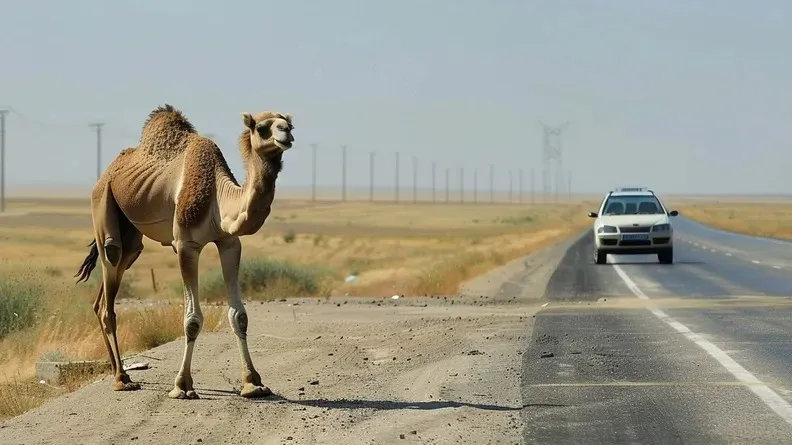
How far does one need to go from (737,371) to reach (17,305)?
12.8 metres

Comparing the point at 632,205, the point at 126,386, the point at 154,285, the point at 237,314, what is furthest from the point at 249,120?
the point at 632,205

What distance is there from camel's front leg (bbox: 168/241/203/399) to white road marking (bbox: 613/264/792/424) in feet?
15.8

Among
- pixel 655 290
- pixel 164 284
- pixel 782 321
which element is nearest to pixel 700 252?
pixel 164 284

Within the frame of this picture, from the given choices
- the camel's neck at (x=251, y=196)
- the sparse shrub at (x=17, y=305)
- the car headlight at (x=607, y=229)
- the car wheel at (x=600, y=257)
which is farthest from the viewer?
the car wheel at (x=600, y=257)

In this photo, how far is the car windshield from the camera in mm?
40344

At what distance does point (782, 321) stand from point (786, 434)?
10.9 m

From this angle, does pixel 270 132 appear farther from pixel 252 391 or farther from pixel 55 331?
pixel 55 331

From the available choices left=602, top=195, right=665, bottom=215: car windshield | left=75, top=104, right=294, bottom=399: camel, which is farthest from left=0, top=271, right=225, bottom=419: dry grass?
left=602, top=195, right=665, bottom=215: car windshield

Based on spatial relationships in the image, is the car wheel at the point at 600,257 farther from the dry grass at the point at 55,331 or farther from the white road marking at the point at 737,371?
the dry grass at the point at 55,331

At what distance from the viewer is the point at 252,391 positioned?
12375 mm

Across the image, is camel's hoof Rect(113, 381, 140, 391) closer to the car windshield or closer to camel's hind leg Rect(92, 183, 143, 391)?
camel's hind leg Rect(92, 183, 143, 391)

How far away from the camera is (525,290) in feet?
100

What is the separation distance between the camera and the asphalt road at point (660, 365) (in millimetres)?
10531

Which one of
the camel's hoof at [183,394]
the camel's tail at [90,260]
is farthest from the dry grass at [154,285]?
the camel's hoof at [183,394]
